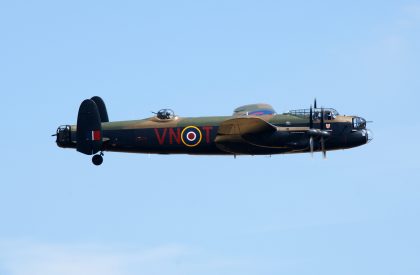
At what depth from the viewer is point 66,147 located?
61.2 m

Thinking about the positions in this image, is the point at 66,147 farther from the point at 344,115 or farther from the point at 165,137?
the point at 344,115

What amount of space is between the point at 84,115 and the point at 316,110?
13.8m

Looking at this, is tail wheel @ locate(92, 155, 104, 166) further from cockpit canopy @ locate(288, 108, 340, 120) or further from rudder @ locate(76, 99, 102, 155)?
cockpit canopy @ locate(288, 108, 340, 120)

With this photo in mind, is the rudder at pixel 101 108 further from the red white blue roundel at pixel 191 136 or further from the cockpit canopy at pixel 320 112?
the cockpit canopy at pixel 320 112

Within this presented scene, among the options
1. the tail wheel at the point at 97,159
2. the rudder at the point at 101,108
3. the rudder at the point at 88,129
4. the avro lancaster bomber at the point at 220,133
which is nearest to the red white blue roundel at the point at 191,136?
the avro lancaster bomber at the point at 220,133

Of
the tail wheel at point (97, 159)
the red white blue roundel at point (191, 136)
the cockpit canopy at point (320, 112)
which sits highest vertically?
the cockpit canopy at point (320, 112)

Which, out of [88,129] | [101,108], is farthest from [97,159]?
[101,108]

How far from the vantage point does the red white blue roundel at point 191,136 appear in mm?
59312

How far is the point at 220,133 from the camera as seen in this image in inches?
2277

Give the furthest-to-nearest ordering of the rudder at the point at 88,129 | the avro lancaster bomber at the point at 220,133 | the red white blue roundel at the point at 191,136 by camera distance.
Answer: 1. the rudder at the point at 88,129
2. the red white blue roundel at the point at 191,136
3. the avro lancaster bomber at the point at 220,133

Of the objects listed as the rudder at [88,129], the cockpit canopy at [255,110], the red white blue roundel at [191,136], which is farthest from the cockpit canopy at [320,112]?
the rudder at [88,129]

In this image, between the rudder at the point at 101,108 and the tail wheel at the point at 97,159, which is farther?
the rudder at the point at 101,108

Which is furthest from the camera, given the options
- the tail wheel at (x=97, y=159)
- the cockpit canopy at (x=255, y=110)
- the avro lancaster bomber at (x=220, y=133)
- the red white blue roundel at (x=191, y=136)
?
the tail wheel at (x=97, y=159)

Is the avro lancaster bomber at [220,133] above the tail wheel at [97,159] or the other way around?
above
